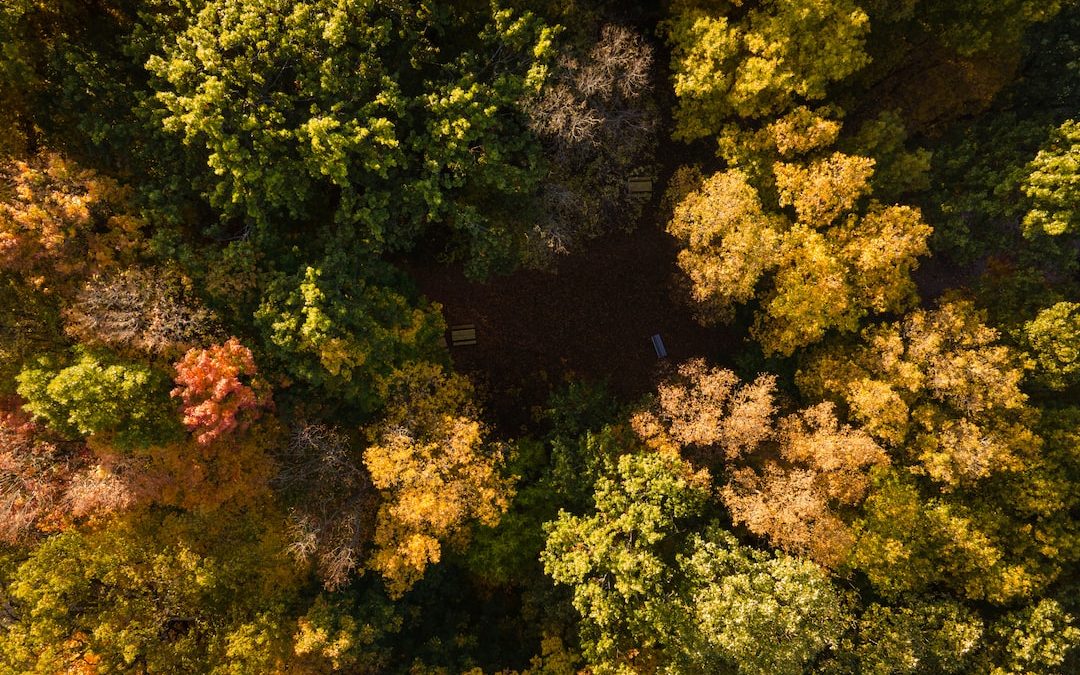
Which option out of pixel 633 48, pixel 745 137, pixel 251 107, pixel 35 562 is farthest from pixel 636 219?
pixel 35 562

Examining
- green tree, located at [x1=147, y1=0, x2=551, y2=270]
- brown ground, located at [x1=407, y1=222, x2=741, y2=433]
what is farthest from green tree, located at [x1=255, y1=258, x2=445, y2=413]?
brown ground, located at [x1=407, y1=222, x2=741, y2=433]

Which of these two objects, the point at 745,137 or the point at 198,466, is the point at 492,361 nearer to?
the point at 198,466

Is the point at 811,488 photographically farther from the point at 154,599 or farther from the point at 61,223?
the point at 61,223

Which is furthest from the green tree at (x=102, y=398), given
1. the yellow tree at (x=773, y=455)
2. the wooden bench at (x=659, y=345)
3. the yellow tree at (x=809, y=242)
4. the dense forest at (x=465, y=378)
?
the wooden bench at (x=659, y=345)

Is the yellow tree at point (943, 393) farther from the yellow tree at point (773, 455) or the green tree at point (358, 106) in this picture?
the green tree at point (358, 106)

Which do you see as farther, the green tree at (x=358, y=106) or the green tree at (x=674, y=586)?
the green tree at (x=674, y=586)

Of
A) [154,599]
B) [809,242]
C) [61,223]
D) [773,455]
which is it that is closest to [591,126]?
[809,242]

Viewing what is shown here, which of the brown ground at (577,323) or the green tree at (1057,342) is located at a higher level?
the brown ground at (577,323)
